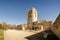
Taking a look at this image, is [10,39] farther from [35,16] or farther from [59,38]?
[35,16]

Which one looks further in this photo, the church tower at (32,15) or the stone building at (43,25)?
the church tower at (32,15)

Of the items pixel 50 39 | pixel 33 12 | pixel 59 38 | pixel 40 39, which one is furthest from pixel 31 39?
pixel 33 12

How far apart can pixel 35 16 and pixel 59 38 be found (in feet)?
115

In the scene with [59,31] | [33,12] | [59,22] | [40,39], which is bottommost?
[40,39]

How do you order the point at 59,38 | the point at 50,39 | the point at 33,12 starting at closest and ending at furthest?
the point at 59,38 → the point at 50,39 → the point at 33,12

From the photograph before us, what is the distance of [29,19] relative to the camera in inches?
1849

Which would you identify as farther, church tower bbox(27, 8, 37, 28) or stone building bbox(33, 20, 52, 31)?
church tower bbox(27, 8, 37, 28)

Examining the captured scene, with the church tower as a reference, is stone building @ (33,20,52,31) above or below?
below

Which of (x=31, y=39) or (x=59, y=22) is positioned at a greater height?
(x=59, y=22)

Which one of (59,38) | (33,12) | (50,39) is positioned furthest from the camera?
(33,12)

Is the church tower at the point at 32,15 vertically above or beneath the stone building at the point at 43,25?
above

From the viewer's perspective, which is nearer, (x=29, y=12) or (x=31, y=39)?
Result: (x=31, y=39)

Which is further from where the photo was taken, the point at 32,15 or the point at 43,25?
the point at 32,15

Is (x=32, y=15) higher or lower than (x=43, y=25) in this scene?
higher
